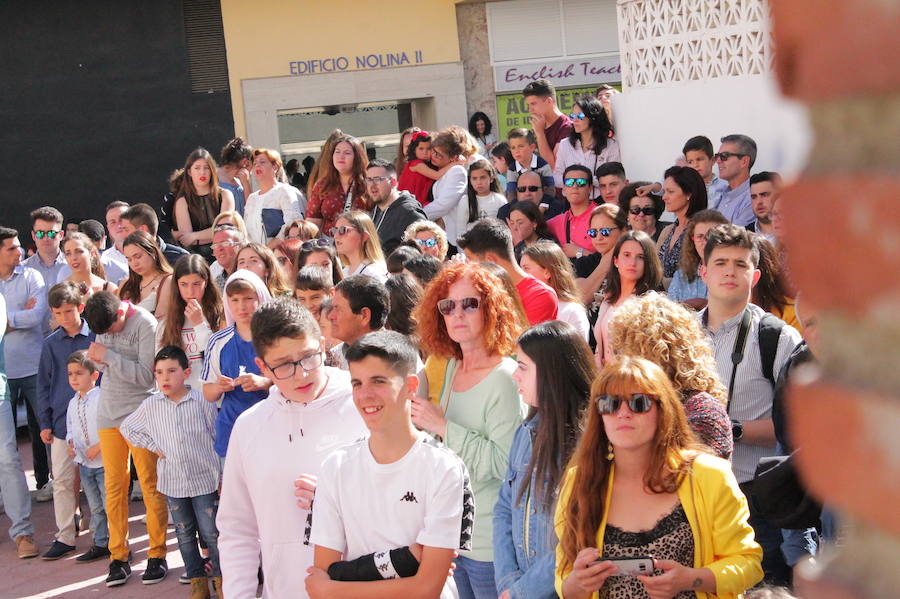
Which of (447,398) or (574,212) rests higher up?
(574,212)

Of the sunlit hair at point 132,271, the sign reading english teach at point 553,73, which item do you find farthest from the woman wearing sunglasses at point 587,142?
the sign reading english teach at point 553,73

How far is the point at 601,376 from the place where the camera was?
3457mm

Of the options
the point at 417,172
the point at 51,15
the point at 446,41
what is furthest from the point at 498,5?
the point at 417,172

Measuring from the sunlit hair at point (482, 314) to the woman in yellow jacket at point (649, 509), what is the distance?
1318 millimetres

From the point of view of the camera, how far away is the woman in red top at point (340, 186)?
31.5ft

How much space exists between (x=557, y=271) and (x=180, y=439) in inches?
104

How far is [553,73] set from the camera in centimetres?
2000

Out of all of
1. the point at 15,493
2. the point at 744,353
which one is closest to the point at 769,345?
the point at 744,353

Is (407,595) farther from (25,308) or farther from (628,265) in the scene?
(25,308)

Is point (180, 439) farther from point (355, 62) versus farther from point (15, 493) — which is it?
point (355, 62)

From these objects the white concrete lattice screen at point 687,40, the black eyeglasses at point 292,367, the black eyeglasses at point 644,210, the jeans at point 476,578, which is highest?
the white concrete lattice screen at point 687,40

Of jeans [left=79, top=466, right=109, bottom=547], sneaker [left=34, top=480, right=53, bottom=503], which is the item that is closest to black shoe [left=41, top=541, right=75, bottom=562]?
jeans [left=79, top=466, right=109, bottom=547]

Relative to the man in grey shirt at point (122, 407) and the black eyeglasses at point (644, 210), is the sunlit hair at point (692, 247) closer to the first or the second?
the black eyeglasses at point (644, 210)

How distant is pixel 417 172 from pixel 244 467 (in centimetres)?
646
